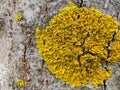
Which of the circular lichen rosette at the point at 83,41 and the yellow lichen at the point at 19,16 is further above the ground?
the yellow lichen at the point at 19,16

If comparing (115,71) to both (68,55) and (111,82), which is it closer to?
(111,82)

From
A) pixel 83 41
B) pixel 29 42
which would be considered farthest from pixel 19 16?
pixel 83 41

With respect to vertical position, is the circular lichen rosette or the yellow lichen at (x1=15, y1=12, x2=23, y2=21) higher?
the yellow lichen at (x1=15, y1=12, x2=23, y2=21)

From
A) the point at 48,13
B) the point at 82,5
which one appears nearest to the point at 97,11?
the point at 82,5
